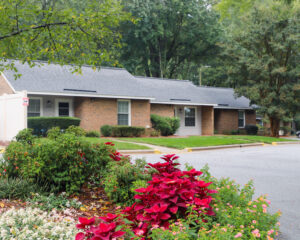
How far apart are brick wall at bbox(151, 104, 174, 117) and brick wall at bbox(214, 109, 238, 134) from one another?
708 centimetres

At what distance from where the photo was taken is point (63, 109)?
2338 cm

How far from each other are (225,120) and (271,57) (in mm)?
7893

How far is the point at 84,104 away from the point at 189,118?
440 inches

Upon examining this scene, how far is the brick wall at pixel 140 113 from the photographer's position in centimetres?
2512

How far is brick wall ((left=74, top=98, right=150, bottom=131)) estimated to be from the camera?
23.0 metres

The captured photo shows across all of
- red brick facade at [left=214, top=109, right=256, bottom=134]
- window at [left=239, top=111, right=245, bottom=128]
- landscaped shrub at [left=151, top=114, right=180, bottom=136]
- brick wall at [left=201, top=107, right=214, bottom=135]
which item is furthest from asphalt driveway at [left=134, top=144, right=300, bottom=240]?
window at [left=239, top=111, right=245, bottom=128]

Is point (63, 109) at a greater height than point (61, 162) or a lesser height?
greater

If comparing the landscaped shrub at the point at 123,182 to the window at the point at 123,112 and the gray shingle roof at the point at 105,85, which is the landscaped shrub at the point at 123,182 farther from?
the window at the point at 123,112

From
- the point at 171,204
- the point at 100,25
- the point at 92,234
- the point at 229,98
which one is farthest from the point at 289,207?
the point at 229,98

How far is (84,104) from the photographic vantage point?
23.0 metres

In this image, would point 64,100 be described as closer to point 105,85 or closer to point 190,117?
point 105,85

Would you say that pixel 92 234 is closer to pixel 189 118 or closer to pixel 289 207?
pixel 289 207

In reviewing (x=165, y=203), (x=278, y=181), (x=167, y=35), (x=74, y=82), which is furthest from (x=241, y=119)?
(x=165, y=203)

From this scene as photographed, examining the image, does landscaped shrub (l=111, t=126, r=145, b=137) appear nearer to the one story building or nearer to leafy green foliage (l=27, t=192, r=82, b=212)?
the one story building
